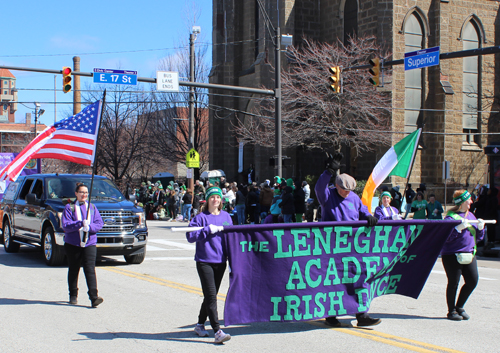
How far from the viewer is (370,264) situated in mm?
6582

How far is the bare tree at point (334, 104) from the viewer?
89.6 ft

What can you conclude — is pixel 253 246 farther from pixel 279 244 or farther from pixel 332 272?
pixel 332 272

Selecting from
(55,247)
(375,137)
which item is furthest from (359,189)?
(55,247)

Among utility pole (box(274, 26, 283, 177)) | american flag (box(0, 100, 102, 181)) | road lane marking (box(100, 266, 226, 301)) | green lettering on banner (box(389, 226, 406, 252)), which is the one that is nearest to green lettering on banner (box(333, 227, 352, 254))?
green lettering on banner (box(389, 226, 406, 252))

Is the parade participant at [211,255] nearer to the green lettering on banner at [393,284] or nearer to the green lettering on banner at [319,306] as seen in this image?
the green lettering on banner at [319,306]

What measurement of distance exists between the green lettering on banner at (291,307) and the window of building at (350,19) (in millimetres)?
27324

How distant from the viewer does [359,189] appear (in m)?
26.3

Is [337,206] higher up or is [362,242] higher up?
[337,206]

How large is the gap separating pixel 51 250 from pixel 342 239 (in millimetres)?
7282

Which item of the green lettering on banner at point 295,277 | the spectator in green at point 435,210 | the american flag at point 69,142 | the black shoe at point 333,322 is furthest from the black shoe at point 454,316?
the spectator in green at point 435,210

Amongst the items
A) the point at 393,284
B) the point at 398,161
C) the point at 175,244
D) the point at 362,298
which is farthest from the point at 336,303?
the point at 175,244

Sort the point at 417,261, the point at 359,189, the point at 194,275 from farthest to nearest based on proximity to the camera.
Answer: the point at 359,189 < the point at 194,275 < the point at 417,261

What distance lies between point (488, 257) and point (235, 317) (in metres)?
11.9

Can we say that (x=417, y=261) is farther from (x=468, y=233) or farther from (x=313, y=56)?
(x=313, y=56)
